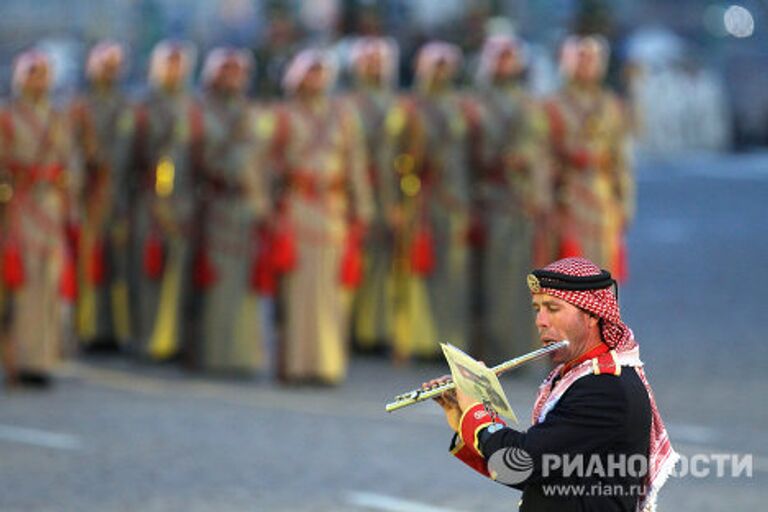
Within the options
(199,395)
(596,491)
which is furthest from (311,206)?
(596,491)

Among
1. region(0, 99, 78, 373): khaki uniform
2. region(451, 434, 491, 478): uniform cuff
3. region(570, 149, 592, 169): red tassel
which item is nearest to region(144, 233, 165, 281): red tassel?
region(0, 99, 78, 373): khaki uniform

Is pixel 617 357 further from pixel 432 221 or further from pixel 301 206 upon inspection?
pixel 432 221

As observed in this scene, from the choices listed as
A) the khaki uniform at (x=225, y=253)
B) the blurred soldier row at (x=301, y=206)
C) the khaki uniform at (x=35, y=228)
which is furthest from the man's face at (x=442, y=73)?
the khaki uniform at (x=35, y=228)

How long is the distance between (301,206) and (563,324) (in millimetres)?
8796

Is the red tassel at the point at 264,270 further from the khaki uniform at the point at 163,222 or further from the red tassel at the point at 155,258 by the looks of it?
the red tassel at the point at 155,258

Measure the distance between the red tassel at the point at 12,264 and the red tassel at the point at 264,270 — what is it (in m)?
1.50

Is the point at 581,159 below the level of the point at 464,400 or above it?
below

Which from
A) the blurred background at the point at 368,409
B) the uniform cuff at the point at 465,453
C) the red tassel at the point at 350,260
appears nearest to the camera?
the uniform cuff at the point at 465,453

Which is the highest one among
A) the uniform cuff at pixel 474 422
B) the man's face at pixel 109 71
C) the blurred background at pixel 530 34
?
the uniform cuff at pixel 474 422

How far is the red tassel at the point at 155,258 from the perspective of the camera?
661 inches

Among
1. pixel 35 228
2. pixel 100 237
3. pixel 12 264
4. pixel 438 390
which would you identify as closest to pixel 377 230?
pixel 100 237

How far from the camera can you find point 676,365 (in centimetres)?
1652

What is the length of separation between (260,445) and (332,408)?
5.31ft

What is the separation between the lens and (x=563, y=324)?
22.1 ft
